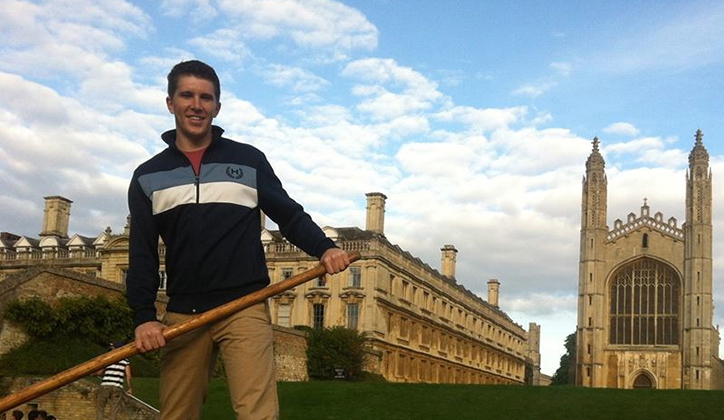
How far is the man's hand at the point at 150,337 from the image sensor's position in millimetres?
4793

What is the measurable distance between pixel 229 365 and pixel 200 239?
2.18 ft

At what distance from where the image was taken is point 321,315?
2416 inches

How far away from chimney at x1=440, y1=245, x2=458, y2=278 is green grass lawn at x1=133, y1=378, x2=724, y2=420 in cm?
5256

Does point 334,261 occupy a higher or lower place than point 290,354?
lower

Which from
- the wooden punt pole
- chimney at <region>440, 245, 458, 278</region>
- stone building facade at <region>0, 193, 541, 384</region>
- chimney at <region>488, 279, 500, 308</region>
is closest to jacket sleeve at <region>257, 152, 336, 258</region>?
the wooden punt pole

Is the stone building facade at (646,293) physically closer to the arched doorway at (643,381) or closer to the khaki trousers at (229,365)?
the arched doorway at (643,381)

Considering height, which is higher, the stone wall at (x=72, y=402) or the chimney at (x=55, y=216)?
the chimney at (x=55, y=216)

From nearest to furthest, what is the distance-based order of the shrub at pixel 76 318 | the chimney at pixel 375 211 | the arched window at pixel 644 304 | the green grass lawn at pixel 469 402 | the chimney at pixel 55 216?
the green grass lawn at pixel 469 402, the shrub at pixel 76 318, the chimney at pixel 375 211, the chimney at pixel 55 216, the arched window at pixel 644 304

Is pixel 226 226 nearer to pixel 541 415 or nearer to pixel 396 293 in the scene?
pixel 541 415

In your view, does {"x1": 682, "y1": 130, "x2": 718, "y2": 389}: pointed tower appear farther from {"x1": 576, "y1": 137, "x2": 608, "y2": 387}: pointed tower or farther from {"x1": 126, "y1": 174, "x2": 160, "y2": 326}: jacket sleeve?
{"x1": 126, "y1": 174, "x2": 160, "y2": 326}: jacket sleeve

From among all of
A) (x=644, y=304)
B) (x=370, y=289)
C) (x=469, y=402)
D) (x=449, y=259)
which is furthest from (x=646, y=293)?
(x=469, y=402)

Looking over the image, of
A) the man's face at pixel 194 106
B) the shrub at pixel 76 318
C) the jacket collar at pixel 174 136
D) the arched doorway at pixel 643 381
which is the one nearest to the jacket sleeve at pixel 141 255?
the jacket collar at pixel 174 136

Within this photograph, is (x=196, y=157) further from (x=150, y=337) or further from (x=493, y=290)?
(x=493, y=290)

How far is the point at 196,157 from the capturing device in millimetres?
5141
